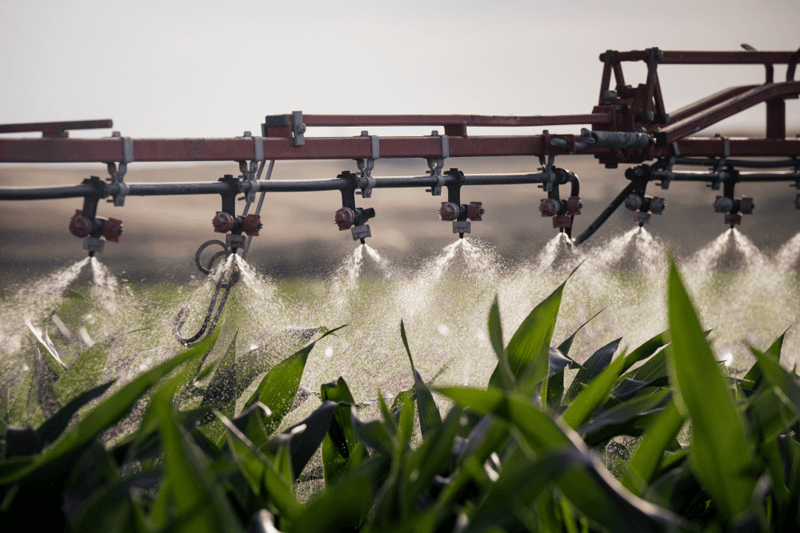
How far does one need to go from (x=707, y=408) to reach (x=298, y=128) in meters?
0.97

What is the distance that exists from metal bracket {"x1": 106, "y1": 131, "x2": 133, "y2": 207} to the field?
105 millimetres

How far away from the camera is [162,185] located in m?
1.02

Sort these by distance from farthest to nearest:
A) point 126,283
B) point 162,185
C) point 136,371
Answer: point 126,283, point 162,185, point 136,371

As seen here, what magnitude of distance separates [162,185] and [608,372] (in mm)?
828

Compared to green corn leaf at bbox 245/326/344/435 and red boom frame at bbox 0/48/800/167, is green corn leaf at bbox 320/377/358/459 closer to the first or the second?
green corn leaf at bbox 245/326/344/435

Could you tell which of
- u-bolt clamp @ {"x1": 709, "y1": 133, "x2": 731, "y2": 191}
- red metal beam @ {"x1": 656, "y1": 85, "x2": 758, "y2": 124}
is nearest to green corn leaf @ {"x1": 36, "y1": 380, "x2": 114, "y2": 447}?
red metal beam @ {"x1": 656, "y1": 85, "x2": 758, "y2": 124}

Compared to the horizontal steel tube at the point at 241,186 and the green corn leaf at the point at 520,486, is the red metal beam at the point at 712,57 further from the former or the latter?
the green corn leaf at the point at 520,486

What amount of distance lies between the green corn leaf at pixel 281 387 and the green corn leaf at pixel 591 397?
210mm

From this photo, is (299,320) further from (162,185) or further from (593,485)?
(593,485)

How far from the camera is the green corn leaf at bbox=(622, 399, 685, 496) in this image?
34cm

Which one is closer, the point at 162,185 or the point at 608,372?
the point at 608,372

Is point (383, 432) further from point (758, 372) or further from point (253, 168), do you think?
point (253, 168)

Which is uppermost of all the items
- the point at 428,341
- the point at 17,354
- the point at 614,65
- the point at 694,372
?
the point at 614,65

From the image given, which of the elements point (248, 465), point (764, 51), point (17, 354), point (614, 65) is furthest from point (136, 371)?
point (764, 51)
